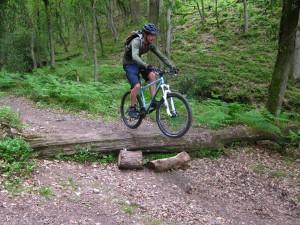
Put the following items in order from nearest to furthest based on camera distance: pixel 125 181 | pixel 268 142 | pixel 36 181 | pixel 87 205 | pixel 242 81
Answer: pixel 87 205, pixel 36 181, pixel 125 181, pixel 268 142, pixel 242 81

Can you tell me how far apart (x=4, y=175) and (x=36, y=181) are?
0.49m

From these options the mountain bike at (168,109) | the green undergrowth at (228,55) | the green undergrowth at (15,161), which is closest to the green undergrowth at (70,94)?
the mountain bike at (168,109)

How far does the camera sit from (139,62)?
26.2 ft

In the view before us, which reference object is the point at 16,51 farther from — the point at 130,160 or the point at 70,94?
the point at 130,160

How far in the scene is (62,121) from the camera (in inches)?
410

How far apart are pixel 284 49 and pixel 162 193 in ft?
19.7

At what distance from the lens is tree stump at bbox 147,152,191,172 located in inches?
306

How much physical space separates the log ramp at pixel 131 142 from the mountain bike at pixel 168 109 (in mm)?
266

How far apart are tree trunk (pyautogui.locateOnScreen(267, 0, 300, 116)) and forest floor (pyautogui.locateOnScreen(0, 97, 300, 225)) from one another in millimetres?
2409

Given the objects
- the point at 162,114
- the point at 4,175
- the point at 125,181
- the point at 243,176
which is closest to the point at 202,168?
the point at 243,176

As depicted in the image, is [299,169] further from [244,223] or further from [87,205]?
[87,205]

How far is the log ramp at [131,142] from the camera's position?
7520mm

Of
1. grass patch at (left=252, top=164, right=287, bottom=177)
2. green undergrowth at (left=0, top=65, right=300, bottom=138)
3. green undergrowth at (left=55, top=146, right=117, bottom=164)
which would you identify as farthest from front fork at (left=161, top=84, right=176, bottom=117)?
grass patch at (left=252, top=164, right=287, bottom=177)

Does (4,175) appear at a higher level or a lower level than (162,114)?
lower
